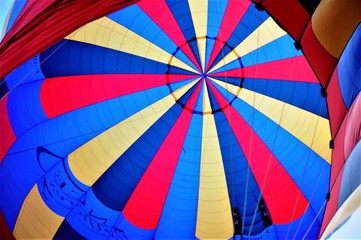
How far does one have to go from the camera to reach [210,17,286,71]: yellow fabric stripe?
5.38 metres

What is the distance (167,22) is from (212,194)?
6.47 ft

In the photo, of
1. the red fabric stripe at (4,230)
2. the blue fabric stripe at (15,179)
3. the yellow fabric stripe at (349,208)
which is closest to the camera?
the yellow fabric stripe at (349,208)

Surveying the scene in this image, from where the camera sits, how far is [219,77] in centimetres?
561

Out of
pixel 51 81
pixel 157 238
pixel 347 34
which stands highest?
pixel 347 34

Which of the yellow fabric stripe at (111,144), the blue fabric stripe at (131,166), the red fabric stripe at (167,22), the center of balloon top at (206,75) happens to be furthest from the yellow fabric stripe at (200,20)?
the blue fabric stripe at (131,166)

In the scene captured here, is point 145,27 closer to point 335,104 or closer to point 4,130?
point 4,130

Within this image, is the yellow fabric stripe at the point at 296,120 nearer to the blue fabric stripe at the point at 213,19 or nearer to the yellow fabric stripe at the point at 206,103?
the yellow fabric stripe at the point at 206,103

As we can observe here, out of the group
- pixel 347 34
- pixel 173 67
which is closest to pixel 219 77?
pixel 173 67

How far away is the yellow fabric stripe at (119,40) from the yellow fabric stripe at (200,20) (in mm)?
257

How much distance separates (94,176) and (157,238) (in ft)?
3.23

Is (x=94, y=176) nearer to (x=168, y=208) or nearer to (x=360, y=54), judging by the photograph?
(x=168, y=208)

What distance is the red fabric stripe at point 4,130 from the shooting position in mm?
5172

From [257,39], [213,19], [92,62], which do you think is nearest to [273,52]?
[257,39]

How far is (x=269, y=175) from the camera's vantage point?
561 cm
